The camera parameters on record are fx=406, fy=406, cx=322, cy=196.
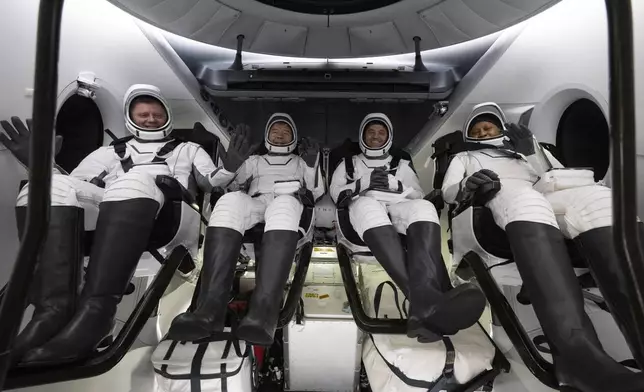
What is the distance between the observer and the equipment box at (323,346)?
205cm

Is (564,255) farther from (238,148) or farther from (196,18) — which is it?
(196,18)

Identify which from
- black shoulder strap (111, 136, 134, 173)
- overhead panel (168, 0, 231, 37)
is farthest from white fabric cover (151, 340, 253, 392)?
overhead panel (168, 0, 231, 37)

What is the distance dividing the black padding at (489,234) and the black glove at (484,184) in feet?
0.27

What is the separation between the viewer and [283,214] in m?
1.78

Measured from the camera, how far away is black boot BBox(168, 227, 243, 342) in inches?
56.1

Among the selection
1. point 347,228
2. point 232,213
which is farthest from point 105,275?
point 347,228

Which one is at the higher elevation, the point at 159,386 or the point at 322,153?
the point at 322,153

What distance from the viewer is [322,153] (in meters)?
2.63

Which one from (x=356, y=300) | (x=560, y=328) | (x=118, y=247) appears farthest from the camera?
(x=356, y=300)

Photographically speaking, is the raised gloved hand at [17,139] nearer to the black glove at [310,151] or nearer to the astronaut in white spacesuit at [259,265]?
the astronaut in white spacesuit at [259,265]

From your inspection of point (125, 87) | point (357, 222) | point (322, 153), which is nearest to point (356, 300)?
point (357, 222)

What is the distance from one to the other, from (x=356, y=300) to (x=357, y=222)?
15.5 inches

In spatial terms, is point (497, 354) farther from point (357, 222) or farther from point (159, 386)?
point (159, 386)

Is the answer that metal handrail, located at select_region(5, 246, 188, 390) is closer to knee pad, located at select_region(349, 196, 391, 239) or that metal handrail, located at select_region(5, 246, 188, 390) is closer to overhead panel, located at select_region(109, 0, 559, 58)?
knee pad, located at select_region(349, 196, 391, 239)
